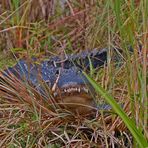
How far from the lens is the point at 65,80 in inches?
92.4

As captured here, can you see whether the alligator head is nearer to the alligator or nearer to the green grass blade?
the alligator

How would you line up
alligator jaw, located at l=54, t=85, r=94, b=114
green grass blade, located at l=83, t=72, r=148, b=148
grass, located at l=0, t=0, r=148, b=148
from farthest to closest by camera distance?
1. alligator jaw, located at l=54, t=85, r=94, b=114
2. grass, located at l=0, t=0, r=148, b=148
3. green grass blade, located at l=83, t=72, r=148, b=148

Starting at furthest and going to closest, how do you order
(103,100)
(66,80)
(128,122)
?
1. (66,80)
2. (103,100)
3. (128,122)

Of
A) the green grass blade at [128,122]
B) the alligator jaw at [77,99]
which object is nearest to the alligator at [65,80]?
the alligator jaw at [77,99]

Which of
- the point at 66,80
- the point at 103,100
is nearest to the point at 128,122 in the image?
the point at 103,100

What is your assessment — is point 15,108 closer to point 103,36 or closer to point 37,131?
point 37,131

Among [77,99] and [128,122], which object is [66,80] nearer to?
[77,99]

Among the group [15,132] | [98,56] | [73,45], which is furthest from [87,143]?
[73,45]

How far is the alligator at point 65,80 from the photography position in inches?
86.0

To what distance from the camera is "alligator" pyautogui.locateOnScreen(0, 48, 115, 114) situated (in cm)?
219

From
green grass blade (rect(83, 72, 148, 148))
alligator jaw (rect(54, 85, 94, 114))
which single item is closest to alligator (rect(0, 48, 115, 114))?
alligator jaw (rect(54, 85, 94, 114))

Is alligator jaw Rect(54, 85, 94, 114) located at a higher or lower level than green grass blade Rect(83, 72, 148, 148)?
lower

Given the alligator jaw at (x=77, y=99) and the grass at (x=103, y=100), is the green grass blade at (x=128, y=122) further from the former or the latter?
the alligator jaw at (x=77, y=99)

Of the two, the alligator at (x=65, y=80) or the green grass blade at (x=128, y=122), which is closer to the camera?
the green grass blade at (x=128, y=122)
